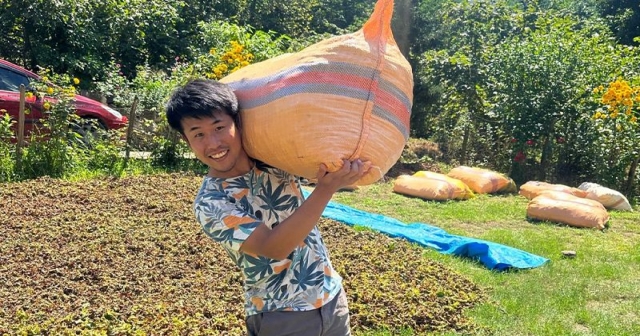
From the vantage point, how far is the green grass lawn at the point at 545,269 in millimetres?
3771

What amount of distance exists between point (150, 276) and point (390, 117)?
9.43 ft

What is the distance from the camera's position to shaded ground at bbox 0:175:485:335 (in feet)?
11.0

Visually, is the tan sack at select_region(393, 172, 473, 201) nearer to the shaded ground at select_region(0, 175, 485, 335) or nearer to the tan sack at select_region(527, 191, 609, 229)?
the tan sack at select_region(527, 191, 609, 229)

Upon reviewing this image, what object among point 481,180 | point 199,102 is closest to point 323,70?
point 199,102

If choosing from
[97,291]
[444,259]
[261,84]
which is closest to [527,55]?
[444,259]

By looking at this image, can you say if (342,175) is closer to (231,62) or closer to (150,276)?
(150,276)

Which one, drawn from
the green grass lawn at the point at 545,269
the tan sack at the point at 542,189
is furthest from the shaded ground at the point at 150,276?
the tan sack at the point at 542,189

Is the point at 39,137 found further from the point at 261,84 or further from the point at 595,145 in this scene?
the point at 595,145

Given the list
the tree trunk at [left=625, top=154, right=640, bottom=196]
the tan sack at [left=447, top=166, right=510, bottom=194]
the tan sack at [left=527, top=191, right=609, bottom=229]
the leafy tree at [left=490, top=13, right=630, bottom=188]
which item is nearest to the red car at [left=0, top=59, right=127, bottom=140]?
the tan sack at [left=447, top=166, right=510, bottom=194]

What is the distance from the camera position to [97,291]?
3.71 meters

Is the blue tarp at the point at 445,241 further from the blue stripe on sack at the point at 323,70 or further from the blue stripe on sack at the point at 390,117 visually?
the blue stripe on sack at the point at 323,70

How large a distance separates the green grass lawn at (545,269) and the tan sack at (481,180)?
80 cm

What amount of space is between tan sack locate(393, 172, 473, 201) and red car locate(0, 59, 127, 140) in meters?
4.00

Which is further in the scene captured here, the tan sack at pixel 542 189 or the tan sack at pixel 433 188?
the tan sack at pixel 542 189
